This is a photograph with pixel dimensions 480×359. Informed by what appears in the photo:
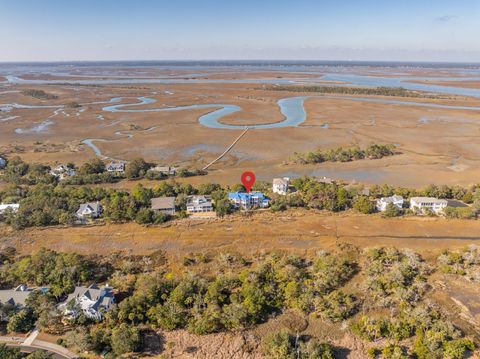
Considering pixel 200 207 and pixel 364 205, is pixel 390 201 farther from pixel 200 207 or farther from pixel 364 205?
pixel 200 207

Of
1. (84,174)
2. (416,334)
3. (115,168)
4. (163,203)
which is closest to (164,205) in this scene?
(163,203)

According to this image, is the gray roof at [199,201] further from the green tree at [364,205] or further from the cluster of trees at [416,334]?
the cluster of trees at [416,334]

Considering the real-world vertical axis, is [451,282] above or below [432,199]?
below

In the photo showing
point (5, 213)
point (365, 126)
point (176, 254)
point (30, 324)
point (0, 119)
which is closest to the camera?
point (30, 324)

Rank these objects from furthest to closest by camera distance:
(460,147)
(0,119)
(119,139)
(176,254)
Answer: (0,119)
(119,139)
(460,147)
(176,254)

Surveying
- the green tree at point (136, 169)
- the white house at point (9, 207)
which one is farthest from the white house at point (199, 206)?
the white house at point (9, 207)

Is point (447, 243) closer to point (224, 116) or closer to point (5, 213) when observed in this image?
point (5, 213)

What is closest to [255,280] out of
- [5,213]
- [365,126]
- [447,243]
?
[447,243]

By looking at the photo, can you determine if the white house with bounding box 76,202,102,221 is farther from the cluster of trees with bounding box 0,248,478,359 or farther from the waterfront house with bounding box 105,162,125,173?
the waterfront house with bounding box 105,162,125,173

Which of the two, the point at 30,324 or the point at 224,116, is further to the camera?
the point at 224,116
